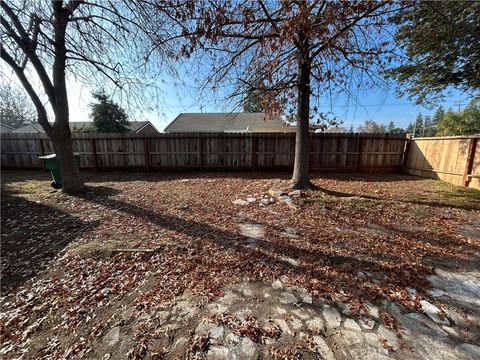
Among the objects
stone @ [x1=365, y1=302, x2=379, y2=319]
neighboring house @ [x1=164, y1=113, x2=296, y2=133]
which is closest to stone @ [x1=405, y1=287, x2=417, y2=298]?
stone @ [x1=365, y1=302, x2=379, y2=319]

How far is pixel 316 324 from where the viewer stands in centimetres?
187

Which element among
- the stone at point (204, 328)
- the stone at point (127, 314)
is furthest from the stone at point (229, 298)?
the stone at point (127, 314)

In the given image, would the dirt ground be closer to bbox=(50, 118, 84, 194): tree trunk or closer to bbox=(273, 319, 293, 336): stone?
bbox=(273, 319, 293, 336): stone

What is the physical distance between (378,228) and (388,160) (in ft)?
25.0

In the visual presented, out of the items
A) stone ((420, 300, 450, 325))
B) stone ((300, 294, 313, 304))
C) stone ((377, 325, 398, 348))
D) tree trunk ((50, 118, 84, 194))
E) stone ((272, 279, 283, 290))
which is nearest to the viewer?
stone ((377, 325, 398, 348))

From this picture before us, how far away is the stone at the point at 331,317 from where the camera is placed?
185 cm

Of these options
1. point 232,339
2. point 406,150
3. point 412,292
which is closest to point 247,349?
point 232,339

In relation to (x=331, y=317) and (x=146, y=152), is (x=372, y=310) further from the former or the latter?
(x=146, y=152)

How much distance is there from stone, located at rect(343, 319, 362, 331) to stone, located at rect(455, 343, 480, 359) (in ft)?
2.26

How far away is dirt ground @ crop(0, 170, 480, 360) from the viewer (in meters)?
1.72

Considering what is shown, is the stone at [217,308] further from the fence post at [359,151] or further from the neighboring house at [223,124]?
the neighboring house at [223,124]

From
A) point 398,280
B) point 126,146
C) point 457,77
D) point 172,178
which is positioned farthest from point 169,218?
point 457,77

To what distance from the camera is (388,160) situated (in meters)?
9.91

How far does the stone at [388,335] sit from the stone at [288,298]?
720 millimetres
